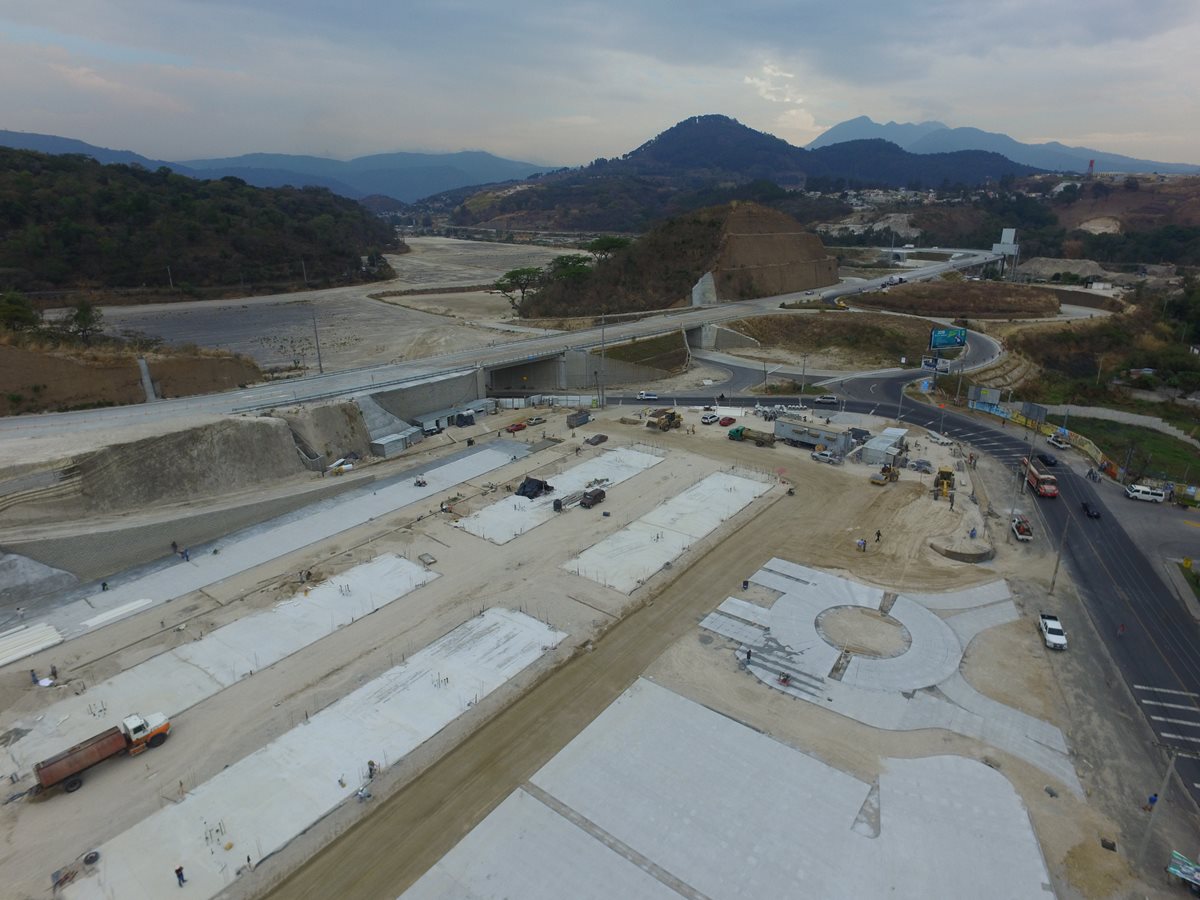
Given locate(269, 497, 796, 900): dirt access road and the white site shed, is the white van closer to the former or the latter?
the white site shed

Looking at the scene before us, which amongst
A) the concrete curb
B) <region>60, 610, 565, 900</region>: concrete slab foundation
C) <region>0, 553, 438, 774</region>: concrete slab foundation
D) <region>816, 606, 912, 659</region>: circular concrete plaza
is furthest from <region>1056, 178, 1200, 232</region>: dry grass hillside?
<region>0, 553, 438, 774</region>: concrete slab foundation

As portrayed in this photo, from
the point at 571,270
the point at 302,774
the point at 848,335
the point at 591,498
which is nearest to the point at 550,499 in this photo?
the point at 591,498

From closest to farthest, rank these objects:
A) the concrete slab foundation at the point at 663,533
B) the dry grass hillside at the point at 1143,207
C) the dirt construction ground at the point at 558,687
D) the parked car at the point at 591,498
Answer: the dirt construction ground at the point at 558,687 → the concrete slab foundation at the point at 663,533 → the parked car at the point at 591,498 → the dry grass hillside at the point at 1143,207

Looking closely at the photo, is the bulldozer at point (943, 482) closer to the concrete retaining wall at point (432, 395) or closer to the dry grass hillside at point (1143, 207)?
the concrete retaining wall at point (432, 395)

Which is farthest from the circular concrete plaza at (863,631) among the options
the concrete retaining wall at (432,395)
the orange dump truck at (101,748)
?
the concrete retaining wall at (432,395)

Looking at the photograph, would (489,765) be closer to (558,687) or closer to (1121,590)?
(558,687)

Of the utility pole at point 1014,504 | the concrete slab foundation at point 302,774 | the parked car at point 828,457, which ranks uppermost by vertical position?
the concrete slab foundation at point 302,774

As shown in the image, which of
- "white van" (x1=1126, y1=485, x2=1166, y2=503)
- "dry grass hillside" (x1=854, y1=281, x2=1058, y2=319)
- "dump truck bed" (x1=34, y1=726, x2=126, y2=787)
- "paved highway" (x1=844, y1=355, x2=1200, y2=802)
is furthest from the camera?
"dry grass hillside" (x1=854, y1=281, x2=1058, y2=319)

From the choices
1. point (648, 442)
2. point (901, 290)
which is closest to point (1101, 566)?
point (648, 442)
